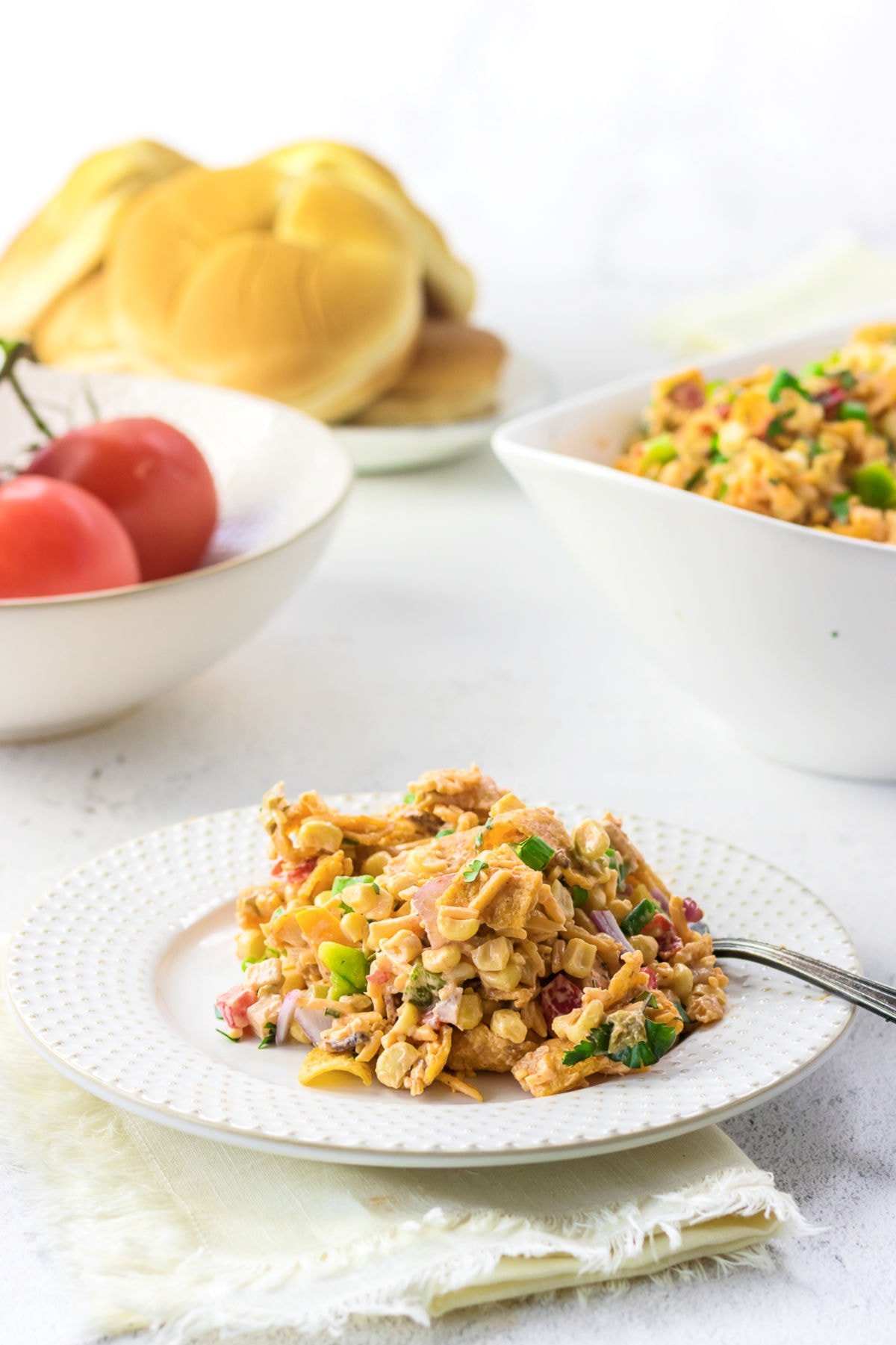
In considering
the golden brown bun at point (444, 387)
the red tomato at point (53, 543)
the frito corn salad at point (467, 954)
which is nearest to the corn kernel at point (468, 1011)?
the frito corn salad at point (467, 954)

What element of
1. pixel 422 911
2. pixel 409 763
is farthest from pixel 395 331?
pixel 422 911

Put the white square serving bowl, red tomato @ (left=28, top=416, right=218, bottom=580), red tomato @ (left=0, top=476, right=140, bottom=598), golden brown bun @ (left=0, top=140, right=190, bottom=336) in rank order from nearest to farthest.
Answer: the white square serving bowl → red tomato @ (left=0, top=476, right=140, bottom=598) → red tomato @ (left=28, top=416, right=218, bottom=580) → golden brown bun @ (left=0, top=140, right=190, bottom=336)

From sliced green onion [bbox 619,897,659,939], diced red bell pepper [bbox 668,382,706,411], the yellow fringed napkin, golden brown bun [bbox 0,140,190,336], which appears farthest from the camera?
golden brown bun [bbox 0,140,190,336]

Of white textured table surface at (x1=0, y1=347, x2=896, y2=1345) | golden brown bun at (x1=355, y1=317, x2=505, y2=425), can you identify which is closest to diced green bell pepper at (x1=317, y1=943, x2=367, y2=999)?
white textured table surface at (x1=0, y1=347, x2=896, y2=1345)

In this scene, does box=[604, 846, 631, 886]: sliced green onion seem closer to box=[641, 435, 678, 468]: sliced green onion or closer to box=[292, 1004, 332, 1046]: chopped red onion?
box=[292, 1004, 332, 1046]: chopped red onion

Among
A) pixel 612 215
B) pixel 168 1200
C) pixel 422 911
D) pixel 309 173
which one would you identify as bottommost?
pixel 612 215

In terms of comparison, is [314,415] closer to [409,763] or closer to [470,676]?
[470,676]

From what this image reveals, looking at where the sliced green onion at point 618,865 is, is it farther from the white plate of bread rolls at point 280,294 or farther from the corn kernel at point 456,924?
the white plate of bread rolls at point 280,294
